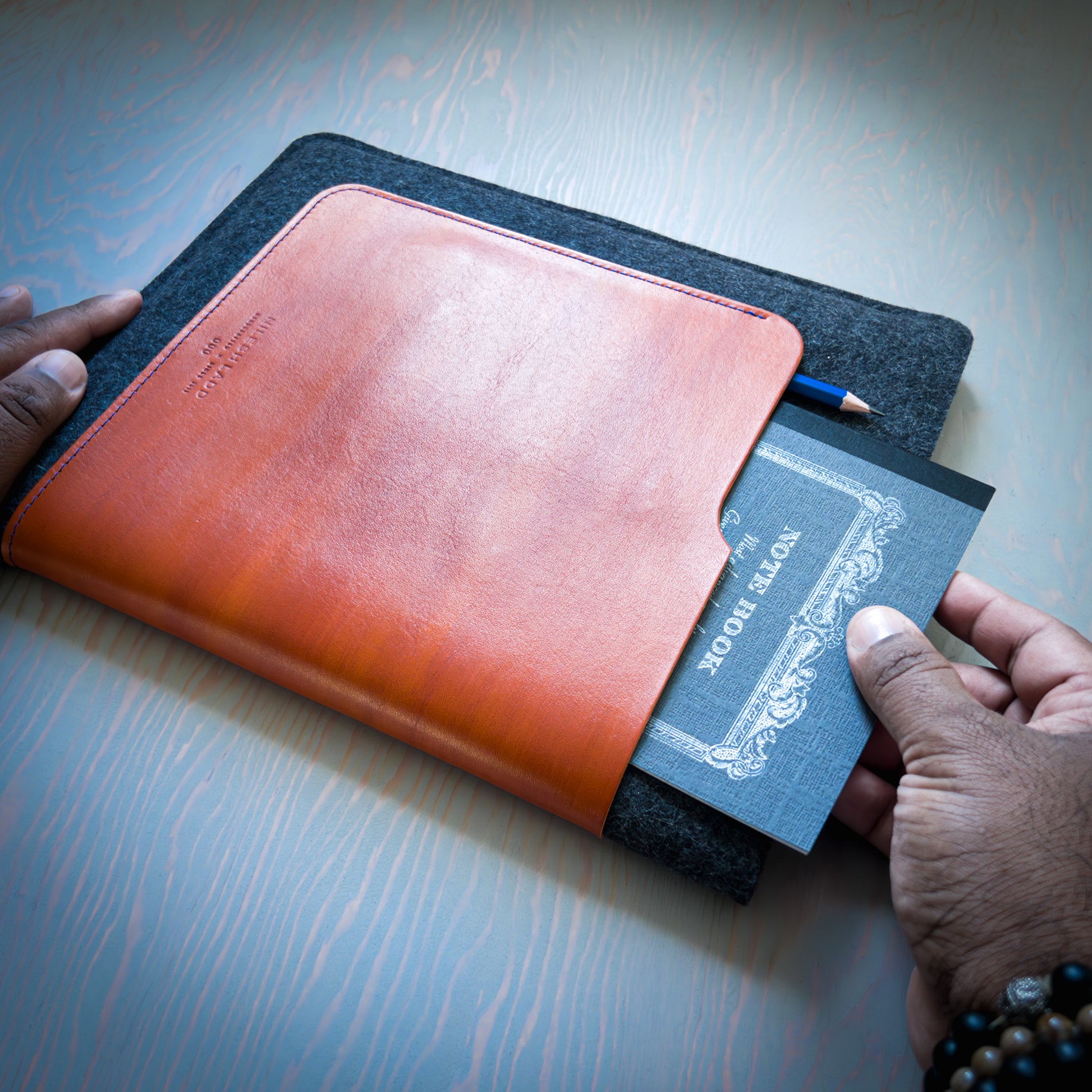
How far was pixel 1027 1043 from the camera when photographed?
403 mm

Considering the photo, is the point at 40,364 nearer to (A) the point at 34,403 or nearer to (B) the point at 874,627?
(A) the point at 34,403

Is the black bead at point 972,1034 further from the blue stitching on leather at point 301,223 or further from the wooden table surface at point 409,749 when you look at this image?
the blue stitching on leather at point 301,223

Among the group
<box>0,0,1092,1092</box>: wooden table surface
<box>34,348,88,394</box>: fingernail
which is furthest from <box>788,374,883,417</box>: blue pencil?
<box>34,348,88,394</box>: fingernail

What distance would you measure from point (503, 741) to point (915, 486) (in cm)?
32

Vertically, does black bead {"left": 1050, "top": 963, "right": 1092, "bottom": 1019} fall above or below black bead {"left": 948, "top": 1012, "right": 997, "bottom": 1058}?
above

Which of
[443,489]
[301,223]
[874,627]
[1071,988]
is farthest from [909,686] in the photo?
[301,223]

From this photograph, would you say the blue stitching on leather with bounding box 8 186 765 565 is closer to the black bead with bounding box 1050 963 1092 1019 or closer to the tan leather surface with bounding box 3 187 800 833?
the tan leather surface with bounding box 3 187 800 833

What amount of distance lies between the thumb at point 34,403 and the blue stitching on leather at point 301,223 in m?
0.04

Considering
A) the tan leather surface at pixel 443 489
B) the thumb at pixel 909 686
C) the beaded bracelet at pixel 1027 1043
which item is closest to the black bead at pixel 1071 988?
the beaded bracelet at pixel 1027 1043

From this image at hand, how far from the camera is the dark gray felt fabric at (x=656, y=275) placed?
512 mm

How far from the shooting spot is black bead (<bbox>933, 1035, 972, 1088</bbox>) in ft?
1.37

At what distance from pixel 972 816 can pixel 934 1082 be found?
13 cm

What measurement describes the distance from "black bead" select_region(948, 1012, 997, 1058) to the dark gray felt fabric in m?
0.12

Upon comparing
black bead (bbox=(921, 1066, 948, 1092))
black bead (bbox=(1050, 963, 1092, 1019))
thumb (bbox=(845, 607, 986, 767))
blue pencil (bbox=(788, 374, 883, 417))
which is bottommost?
black bead (bbox=(921, 1066, 948, 1092))
